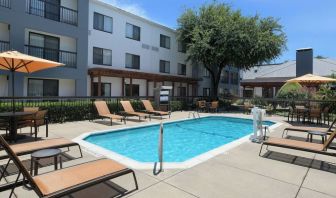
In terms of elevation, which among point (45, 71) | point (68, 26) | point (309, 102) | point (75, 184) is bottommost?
point (75, 184)

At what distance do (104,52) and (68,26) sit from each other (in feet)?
13.3

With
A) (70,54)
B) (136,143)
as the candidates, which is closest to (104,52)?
(70,54)

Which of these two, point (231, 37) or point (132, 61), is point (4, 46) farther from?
point (231, 37)

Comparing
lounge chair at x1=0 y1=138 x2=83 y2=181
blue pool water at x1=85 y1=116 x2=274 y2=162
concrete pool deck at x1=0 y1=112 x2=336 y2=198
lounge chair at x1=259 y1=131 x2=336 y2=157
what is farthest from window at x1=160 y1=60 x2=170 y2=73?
lounge chair at x1=0 y1=138 x2=83 y2=181

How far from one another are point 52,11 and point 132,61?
840 centimetres

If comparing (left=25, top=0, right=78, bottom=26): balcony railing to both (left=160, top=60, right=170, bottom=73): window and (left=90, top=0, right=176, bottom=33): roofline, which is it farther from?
(left=160, top=60, right=170, bottom=73): window

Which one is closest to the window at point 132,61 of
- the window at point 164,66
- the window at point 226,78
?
the window at point 164,66

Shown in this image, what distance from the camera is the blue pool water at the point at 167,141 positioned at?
776 cm

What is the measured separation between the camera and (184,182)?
4355mm

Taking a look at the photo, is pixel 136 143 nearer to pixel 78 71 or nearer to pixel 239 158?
pixel 239 158

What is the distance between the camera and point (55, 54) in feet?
58.0

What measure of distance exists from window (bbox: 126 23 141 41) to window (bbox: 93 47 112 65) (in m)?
3.11

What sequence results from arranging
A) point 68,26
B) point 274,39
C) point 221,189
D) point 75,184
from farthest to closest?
1. point 274,39
2. point 68,26
3. point 221,189
4. point 75,184

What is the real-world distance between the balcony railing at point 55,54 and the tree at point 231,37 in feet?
37.9
